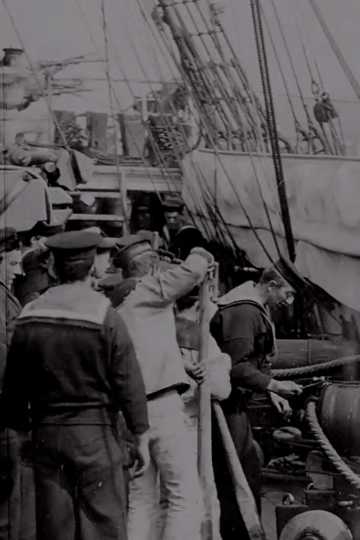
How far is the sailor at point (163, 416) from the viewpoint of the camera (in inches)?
162

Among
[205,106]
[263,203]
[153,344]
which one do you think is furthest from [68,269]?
[205,106]

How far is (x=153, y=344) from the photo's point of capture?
4.18 m

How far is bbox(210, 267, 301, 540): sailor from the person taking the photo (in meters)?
4.88

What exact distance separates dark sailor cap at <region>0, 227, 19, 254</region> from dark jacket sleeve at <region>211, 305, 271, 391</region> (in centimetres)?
118

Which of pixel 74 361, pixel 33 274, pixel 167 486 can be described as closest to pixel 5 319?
pixel 74 361

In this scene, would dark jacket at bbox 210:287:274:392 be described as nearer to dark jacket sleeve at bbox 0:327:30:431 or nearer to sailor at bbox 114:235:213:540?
sailor at bbox 114:235:213:540

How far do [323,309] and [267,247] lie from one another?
133 centimetres

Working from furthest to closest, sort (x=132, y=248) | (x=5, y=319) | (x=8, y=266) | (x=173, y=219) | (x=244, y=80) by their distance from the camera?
(x=173, y=219) < (x=244, y=80) < (x=8, y=266) < (x=132, y=248) < (x=5, y=319)

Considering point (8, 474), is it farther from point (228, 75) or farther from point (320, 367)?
point (228, 75)

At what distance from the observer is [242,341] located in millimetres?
4930

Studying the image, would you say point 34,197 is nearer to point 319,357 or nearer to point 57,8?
point 57,8

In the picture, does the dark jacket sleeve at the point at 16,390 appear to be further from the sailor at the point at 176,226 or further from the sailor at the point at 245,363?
the sailor at the point at 176,226

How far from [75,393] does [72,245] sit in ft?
1.87

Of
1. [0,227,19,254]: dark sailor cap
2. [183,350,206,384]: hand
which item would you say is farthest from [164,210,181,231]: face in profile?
[183,350,206,384]: hand
